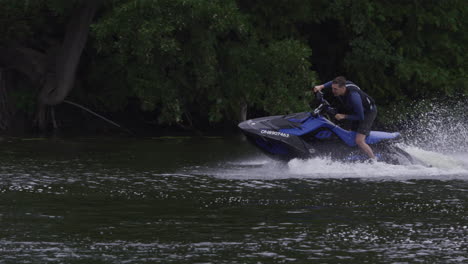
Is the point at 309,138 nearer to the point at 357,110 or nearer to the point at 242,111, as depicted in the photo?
the point at 357,110

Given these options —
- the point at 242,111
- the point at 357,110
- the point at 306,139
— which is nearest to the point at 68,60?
the point at 242,111

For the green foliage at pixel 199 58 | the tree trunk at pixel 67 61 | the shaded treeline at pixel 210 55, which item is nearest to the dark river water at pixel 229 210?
the green foliage at pixel 199 58

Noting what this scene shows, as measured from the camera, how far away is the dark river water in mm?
8227

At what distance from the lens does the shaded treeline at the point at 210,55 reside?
22.6 meters

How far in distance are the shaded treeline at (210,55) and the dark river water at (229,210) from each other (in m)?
5.92

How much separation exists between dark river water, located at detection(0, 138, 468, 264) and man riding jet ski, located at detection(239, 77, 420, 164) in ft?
0.63

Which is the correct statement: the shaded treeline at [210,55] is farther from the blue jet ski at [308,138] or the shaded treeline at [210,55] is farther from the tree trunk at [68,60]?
the blue jet ski at [308,138]

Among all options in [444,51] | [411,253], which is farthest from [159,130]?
[411,253]

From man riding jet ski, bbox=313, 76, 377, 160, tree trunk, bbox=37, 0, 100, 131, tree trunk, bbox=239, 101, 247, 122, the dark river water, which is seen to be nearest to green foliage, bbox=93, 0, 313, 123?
tree trunk, bbox=239, 101, 247, 122

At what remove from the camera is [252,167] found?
Result: 15297 millimetres

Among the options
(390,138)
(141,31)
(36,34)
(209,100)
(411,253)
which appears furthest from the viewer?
(36,34)

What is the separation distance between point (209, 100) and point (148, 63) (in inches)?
97.1

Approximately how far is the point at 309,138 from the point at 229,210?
4.16 meters

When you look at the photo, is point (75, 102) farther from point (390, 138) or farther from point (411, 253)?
point (411, 253)
